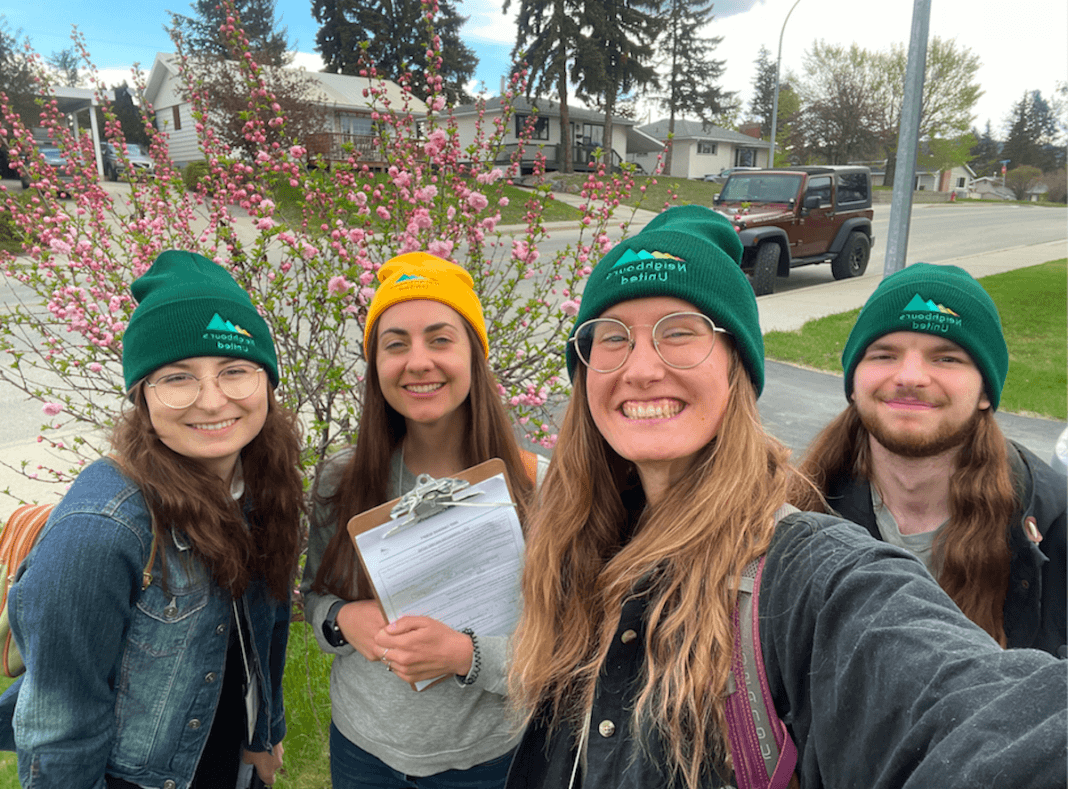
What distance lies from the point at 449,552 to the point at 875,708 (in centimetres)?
97

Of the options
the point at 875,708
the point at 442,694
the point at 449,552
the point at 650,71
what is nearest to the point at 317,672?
the point at 442,694

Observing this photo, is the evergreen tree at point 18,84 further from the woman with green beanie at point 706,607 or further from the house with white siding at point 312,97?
the woman with green beanie at point 706,607

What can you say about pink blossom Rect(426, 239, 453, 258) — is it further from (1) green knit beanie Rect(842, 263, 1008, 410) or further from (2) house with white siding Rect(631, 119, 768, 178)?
(2) house with white siding Rect(631, 119, 768, 178)

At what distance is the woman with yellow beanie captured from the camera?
1.62 m

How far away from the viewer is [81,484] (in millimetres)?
1501

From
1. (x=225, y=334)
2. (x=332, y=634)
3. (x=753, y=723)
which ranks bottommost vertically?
(x=332, y=634)

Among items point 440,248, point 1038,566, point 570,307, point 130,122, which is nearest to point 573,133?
point 130,122

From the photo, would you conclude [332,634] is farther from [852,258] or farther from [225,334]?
[852,258]

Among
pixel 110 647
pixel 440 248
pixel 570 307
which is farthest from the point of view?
pixel 570 307

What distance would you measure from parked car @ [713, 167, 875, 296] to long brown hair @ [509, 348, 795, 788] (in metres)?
10.7

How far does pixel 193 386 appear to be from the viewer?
165 cm

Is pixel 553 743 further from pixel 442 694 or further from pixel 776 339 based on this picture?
pixel 776 339

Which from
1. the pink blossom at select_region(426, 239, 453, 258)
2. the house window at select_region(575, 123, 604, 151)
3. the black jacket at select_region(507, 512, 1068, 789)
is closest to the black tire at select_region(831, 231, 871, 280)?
the pink blossom at select_region(426, 239, 453, 258)

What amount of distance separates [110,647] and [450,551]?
29.7 inches
